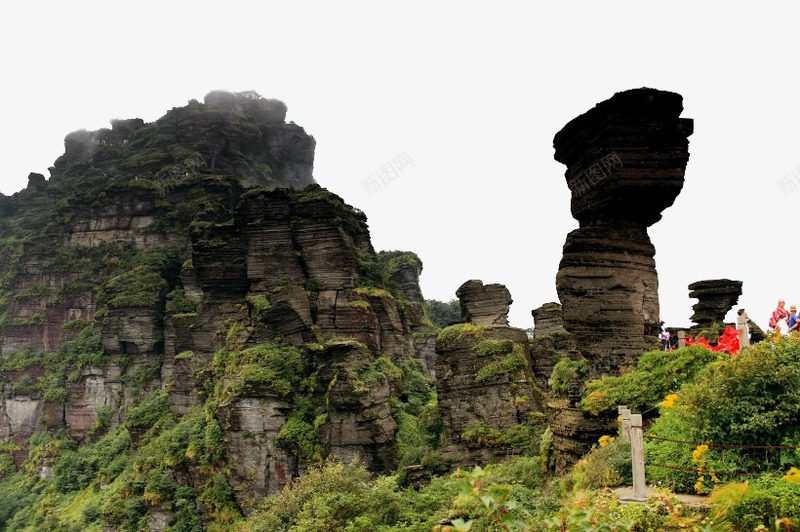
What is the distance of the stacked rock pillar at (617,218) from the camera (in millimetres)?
10539

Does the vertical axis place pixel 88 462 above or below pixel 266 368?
below

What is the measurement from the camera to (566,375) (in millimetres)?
11352

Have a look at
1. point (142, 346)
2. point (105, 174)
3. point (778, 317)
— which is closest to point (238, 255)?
point (142, 346)

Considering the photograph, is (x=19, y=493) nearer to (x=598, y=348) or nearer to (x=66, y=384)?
(x=66, y=384)

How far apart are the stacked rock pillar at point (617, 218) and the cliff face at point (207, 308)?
13.2 metres

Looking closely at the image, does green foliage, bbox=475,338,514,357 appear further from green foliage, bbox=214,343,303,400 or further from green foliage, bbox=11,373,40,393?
green foliage, bbox=11,373,40,393

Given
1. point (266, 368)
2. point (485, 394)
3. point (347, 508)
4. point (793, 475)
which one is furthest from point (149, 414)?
point (793, 475)

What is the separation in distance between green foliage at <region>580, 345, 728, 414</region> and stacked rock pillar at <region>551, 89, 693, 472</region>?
654 millimetres

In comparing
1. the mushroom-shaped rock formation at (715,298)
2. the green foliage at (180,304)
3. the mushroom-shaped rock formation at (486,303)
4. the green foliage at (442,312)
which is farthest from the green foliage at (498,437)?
the green foliage at (442,312)

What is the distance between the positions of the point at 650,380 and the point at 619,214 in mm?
3933

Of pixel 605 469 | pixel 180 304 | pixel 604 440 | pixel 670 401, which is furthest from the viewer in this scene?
pixel 180 304

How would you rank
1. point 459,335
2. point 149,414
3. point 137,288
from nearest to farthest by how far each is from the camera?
point 459,335 → point 149,414 → point 137,288

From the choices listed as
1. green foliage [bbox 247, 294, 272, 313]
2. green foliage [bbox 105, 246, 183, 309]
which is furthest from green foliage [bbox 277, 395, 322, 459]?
green foliage [bbox 105, 246, 183, 309]

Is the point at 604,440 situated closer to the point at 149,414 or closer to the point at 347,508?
the point at 347,508
